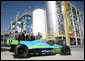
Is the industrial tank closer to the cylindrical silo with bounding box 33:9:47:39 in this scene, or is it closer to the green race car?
the cylindrical silo with bounding box 33:9:47:39

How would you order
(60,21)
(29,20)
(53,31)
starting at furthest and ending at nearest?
(29,20) < (60,21) < (53,31)

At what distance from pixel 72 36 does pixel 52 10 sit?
40.1 feet

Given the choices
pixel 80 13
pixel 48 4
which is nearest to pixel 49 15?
pixel 48 4

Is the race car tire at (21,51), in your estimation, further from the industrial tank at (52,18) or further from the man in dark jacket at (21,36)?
the industrial tank at (52,18)

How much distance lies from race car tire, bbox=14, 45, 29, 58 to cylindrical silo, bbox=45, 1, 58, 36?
75.8 feet

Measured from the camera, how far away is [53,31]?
1167 inches

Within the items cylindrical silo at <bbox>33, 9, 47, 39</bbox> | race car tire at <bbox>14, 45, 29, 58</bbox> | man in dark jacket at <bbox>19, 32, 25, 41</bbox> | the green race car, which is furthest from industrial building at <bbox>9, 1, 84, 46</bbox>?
race car tire at <bbox>14, 45, 29, 58</bbox>

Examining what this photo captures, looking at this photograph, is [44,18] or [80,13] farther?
[80,13]

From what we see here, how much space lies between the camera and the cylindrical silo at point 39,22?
106ft

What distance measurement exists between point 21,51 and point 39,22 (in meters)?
27.0

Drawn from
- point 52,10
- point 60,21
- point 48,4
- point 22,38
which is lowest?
point 22,38

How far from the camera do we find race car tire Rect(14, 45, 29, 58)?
6409 mm

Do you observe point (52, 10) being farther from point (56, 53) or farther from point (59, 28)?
point (56, 53)

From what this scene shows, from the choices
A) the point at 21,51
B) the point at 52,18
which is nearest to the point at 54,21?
the point at 52,18
